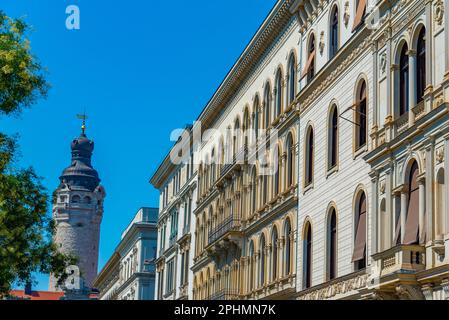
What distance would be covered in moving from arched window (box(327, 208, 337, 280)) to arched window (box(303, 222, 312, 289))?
2182mm

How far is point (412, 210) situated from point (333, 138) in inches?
325

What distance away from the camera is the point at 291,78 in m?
39.2

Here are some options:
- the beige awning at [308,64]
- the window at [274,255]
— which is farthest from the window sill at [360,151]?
the window at [274,255]

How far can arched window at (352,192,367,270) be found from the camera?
91.6 feet

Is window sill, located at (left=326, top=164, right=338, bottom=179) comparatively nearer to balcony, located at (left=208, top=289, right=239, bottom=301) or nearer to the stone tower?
balcony, located at (left=208, top=289, right=239, bottom=301)

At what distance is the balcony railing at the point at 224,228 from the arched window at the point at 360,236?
54.8 ft

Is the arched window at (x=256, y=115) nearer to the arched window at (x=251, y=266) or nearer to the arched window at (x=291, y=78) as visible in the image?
the arched window at (x=251, y=266)

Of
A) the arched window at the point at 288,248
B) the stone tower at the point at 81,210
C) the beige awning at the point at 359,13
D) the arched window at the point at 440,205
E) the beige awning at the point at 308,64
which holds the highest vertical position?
the stone tower at the point at 81,210

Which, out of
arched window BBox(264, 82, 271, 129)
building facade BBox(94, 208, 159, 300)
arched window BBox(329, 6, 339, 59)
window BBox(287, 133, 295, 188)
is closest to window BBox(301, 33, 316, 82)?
arched window BBox(329, 6, 339, 59)

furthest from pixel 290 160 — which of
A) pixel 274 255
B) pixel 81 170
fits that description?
pixel 81 170

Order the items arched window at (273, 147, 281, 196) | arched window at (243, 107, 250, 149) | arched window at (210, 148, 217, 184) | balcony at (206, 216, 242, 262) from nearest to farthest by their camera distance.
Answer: arched window at (273, 147, 281, 196) < balcony at (206, 216, 242, 262) < arched window at (243, 107, 250, 149) < arched window at (210, 148, 217, 184)

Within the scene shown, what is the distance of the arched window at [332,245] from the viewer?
102 feet

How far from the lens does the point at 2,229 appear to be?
2809cm

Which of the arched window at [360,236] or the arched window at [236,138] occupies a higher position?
the arched window at [236,138]
